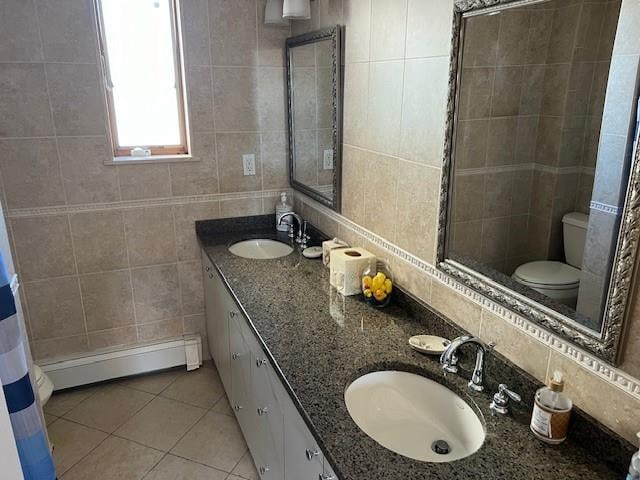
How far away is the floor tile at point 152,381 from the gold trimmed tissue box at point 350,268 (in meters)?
1.38

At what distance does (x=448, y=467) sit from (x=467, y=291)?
56cm

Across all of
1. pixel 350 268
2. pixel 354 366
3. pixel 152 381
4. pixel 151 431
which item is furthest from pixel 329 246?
pixel 152 381

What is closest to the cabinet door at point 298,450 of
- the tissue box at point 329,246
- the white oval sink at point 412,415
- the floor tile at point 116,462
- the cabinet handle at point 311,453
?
the cabinet handle at point 311,453

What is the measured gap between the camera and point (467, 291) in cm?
150

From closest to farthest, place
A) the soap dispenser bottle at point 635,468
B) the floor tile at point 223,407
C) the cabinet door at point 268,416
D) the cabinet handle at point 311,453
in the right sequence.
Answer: the soap dispenser bottle at point 635,468 < the cabinet handle at point 311,453 < the cabinet door at point 268,416 < the floor tile at point 223,407

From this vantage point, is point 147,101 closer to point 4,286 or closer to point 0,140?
point 0,140

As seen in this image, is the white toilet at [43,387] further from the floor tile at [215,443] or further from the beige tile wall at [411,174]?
the beige tile wall at [411,174]

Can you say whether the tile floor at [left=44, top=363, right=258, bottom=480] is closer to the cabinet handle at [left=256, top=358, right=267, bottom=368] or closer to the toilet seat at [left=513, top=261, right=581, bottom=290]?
the cabinet handle at [left=256, top=358, right=267, bottom=368]

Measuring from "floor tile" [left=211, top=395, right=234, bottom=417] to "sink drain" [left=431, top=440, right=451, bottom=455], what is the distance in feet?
4.78

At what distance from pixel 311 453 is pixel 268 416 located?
462 mm

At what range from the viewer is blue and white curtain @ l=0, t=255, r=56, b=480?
1210 mm

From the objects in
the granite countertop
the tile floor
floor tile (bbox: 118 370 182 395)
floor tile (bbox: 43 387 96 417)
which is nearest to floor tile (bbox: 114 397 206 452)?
the tile floor

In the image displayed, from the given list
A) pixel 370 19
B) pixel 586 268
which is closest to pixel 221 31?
pixel 370 19

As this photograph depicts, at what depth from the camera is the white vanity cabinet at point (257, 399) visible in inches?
55.1
